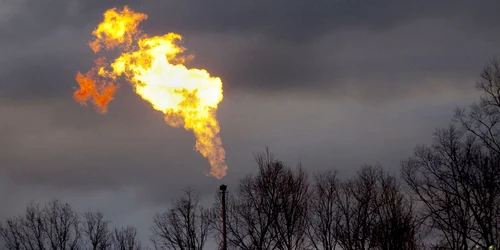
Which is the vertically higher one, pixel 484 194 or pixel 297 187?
pixel 297 187

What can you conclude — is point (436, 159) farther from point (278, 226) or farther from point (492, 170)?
point (278, 226)

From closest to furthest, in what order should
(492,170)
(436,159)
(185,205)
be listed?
(492,170), (436,159), (185,205)

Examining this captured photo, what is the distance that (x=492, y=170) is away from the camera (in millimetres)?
71438

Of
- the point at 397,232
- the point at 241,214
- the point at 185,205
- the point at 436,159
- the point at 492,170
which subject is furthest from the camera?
the point at 185,205

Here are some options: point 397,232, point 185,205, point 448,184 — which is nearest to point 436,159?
point 448,184

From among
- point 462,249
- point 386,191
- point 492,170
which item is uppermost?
point 386,191

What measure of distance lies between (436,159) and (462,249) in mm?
8720

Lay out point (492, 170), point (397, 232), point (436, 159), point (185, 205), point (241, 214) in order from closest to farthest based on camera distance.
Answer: point (492, 170), point (436, 159), point (241, 214), point (397, 232), point (185, 205)

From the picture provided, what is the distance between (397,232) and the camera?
8731 centimetres

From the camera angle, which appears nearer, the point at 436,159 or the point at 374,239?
the point at 436,159

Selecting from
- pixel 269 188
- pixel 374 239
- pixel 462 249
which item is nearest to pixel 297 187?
pixel 269 188

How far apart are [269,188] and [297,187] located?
150 inches

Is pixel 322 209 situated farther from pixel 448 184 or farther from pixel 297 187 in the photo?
pixel 448 184

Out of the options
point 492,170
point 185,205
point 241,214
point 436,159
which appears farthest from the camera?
point 185,205
